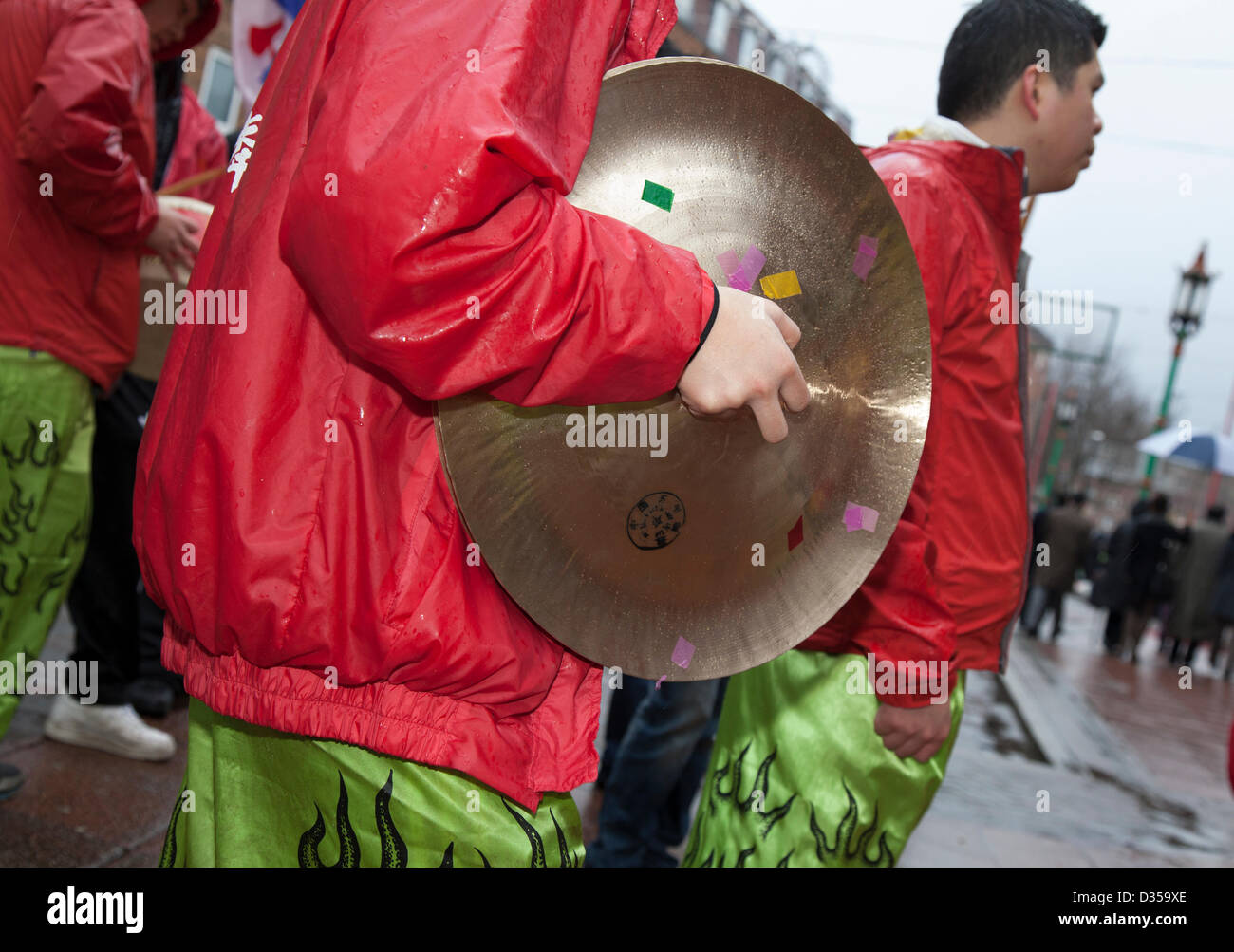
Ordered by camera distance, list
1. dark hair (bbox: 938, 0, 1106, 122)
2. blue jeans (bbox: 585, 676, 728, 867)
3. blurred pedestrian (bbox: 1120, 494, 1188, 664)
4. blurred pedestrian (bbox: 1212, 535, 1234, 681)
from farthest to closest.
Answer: blurred pedestrian (bbox: 1120, 494, 1188, 664) → blurred pedestrian (bbox: 1212, 535, 1234, 681) → blue jeans (bbox: 585, 676, 728, 867) → dark hair (bbox: 938, 0, 1106, 122)

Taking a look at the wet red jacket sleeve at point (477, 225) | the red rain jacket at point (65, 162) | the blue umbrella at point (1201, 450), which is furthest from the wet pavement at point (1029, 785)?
the blue umbrella at point (1201, 450)

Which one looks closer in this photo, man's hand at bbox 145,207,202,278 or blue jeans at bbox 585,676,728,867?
man's hand at bbox 145,207,202,278

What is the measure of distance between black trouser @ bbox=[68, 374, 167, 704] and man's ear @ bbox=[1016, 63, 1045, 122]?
9.13 ft

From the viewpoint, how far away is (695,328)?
3.67 ft

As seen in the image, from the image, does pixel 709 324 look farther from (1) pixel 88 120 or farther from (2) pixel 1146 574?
(2) pixel 1146 574

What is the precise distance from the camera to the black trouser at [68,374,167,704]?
3434 mm

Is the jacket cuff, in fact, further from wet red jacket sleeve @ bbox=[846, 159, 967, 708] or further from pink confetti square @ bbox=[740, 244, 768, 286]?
wet red jacket sleeve @ bbox=[846, 159, 967, 708]

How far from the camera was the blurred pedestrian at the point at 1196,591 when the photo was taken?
43.1 feet

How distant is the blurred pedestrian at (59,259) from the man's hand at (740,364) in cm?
209

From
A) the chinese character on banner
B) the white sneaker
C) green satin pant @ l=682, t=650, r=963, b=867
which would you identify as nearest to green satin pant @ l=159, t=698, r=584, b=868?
green satin pant @ l=682, t=650, r=963, b=867

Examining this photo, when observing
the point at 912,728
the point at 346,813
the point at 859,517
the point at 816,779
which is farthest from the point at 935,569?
the point at 346,813

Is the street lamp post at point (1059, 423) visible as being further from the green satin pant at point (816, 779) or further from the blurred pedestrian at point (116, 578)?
the green satin pant at point (816, 779)
